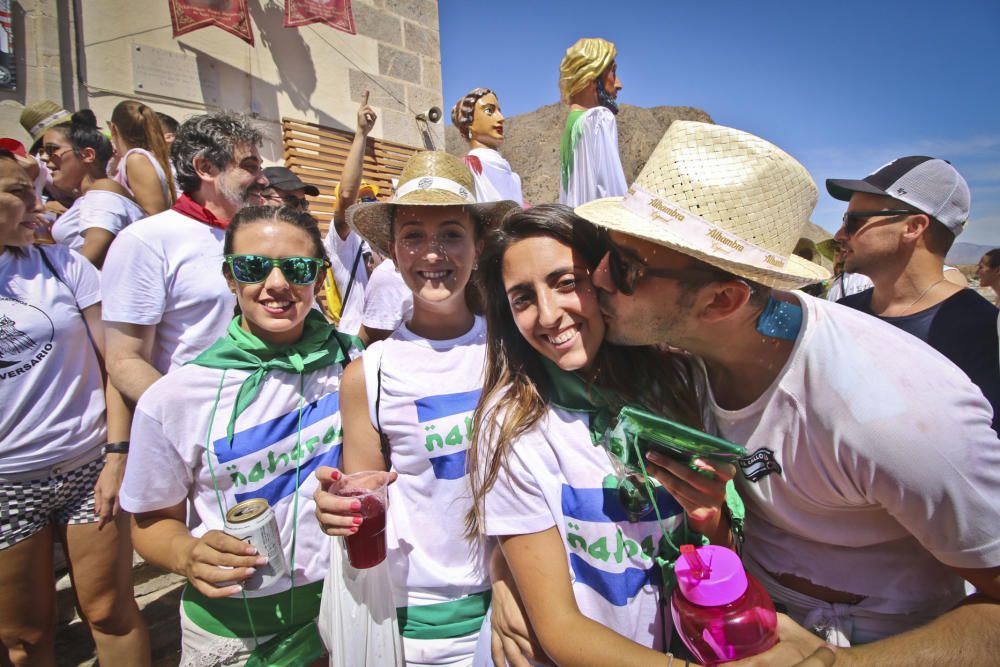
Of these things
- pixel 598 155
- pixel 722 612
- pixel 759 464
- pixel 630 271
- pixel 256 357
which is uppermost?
pixel 598 155

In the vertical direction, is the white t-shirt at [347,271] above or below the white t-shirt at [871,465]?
above

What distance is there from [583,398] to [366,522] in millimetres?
718

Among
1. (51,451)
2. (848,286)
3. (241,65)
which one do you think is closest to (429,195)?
(51,451)

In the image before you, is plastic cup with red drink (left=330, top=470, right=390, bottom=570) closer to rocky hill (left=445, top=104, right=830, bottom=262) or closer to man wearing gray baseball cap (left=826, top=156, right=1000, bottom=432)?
man wearing gray baseball cap (left=826, top=156, right=1000, bottom=432)

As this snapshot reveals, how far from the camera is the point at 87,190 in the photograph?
12.2 ft

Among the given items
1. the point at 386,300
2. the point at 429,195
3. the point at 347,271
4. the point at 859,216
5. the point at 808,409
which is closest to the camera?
the point at 808,409

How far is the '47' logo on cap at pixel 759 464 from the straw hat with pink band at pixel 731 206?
1.42 ft

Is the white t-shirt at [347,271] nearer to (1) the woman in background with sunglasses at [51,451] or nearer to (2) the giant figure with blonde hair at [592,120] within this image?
(1) the woman in background with sunglasses at [51,451]

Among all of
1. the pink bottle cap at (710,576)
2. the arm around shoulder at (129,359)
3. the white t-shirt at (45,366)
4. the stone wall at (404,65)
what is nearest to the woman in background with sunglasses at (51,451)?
the white t-shirt at (45,366)

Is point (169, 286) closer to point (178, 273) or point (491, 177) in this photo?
point (178, 273)

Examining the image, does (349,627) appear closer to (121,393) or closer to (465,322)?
(465,322)

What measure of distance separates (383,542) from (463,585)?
1.18 feet

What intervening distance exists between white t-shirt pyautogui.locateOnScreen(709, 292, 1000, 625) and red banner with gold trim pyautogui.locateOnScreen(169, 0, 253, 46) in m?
7.21

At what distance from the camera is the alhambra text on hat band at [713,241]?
125 cm
